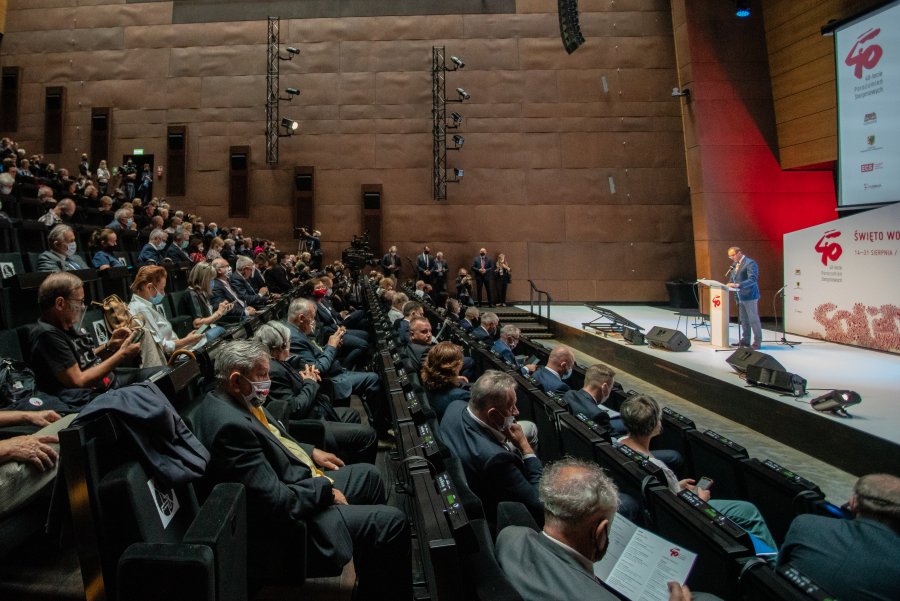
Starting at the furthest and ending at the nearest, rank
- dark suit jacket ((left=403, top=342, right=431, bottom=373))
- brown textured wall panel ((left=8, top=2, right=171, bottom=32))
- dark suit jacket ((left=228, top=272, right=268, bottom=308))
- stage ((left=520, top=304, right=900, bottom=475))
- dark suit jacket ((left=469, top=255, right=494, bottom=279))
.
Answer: brown textured wall panel ((left=8, top=2, right=171, bottom=32)) → dark suit jacket ((left=469, top=255, right=494, bottom=279)) → dark suit jacket ((left=228, top=272, right=268, bottom=308)) → dark suit jacket ((left=403, top=342, right=431, bottom=373)) → stage ((left=520, top=304, right=900, bottom=475))

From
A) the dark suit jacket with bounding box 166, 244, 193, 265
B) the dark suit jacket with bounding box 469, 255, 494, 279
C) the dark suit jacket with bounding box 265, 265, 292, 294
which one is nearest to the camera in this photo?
the dark suit jacket with bounding box 166, 244, 193, 265

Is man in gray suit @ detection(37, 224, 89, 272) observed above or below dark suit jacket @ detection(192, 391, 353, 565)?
above

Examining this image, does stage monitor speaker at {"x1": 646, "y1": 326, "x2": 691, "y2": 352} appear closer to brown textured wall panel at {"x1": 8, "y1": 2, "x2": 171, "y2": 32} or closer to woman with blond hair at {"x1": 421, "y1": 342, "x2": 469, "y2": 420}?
woman with blond hair at {"x1": 421, "y1": 342, "x2": 469, "y2": 420}

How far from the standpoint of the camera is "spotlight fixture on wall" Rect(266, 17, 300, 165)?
10.9m

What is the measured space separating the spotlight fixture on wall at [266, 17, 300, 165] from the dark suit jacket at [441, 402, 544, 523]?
33.7ft

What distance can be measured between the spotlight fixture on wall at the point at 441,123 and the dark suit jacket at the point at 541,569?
33.6 feet

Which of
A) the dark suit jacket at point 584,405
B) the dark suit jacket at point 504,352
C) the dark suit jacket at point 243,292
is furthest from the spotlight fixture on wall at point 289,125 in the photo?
the dark suit jacket at point 584,405

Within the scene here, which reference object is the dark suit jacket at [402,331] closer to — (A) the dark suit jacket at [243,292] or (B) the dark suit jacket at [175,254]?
(A) the dark suit jacket at [243,292]

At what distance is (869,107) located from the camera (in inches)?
237

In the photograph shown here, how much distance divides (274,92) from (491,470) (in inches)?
443

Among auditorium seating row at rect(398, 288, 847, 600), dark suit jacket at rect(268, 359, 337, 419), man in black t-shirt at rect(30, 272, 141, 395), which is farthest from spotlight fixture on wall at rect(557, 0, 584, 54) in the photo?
man in black t-shirt at rect(30, 272, 141, 395)

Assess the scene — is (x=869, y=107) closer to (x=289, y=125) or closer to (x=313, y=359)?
(x=313, y=359)

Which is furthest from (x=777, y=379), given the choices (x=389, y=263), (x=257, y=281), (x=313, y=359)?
(x=389, y=263)

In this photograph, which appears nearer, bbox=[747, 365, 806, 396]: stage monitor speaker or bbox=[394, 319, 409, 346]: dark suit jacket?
bbox=[747, 365, 806, 396]: stage monitor speaker
